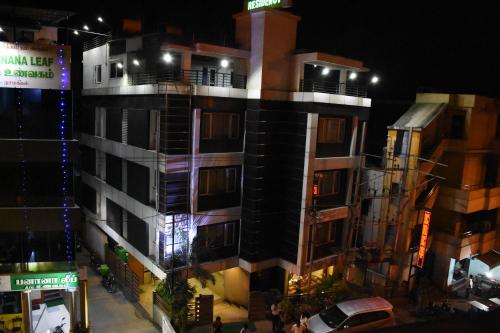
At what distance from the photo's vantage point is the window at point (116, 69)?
26828 mm

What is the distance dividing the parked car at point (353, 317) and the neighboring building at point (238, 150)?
11.2 feet

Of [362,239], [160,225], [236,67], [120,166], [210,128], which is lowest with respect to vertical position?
[362,239]

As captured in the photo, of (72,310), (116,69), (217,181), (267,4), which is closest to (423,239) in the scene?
(217,181)

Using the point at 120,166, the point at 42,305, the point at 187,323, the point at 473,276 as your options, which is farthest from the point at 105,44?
the point at 473,276

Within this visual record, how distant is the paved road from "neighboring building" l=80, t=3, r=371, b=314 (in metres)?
3.16

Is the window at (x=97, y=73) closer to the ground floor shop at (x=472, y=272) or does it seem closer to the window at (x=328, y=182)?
the window at (x=328, y=182)

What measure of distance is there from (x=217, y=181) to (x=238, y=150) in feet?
7.30

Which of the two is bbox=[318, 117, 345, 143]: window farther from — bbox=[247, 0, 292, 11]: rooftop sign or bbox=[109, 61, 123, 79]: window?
bbox=[109, 61, 123, 79]: window

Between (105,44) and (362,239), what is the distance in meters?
23.3

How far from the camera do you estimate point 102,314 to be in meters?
23.9

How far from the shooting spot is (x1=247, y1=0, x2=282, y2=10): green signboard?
2231cm

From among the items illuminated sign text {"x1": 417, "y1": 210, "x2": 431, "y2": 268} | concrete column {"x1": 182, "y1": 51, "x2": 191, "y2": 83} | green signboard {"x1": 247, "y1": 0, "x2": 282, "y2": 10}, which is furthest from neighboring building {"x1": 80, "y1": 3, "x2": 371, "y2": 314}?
illuminated sign text {"x1": 417, "y1": 210, "x2": 431, "y2": 268}

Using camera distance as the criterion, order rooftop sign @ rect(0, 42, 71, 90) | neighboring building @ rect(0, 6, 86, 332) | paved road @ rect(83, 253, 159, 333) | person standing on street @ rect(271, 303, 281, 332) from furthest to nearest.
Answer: paved road @ rect(83, 253, 159, 333)
person standing on street @ rect(271, 303, 281, 332)
neighboring building @ rect(0, 6, 86, 332)
rooftop sign @ rect(0, 42, 71, 90)

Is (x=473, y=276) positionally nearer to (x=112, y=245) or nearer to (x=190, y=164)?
(x=190, y=164)
